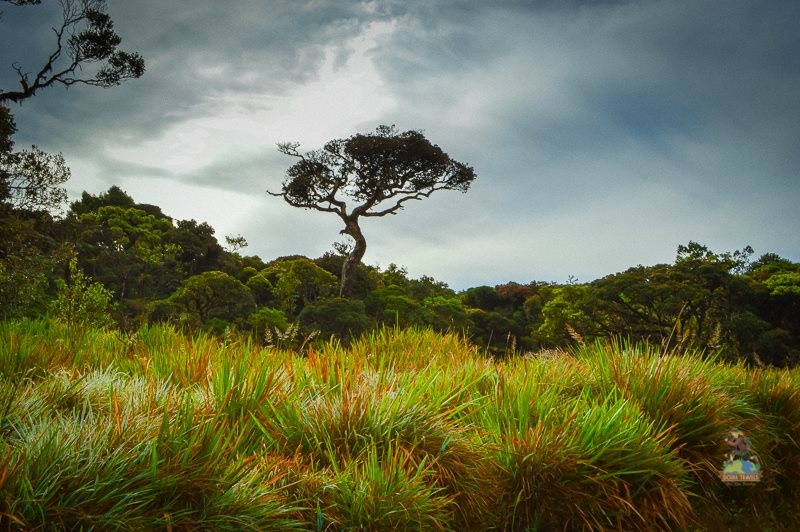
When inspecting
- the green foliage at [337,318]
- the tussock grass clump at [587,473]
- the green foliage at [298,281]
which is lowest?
the tussock grass clump at [587,473]

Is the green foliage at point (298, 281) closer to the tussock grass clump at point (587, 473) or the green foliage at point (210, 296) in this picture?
the green foliage at point (210, 296)

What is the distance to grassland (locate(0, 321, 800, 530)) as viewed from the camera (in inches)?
83.1

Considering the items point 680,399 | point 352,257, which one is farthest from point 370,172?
point 680,399

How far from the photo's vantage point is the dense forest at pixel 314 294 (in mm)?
10164

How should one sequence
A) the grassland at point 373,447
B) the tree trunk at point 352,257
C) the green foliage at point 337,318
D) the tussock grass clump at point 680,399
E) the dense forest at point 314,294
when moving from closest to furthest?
the grassland at point 373,447 → the tussock grass clump at point 680,399 → the dense forest at point 314,294 → the green foliage at point 337,318 → the tree trunk at point 352,257

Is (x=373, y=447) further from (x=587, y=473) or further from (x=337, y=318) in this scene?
(x=337, y=318)

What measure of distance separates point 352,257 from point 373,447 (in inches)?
788

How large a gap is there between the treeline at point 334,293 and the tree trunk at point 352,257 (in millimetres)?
1279

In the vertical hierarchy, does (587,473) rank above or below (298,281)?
below

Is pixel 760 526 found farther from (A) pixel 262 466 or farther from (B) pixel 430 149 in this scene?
(B) pixel 430 149

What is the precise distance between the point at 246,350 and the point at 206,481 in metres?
2.24

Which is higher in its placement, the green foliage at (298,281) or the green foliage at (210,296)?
the green foliage at (298,281)

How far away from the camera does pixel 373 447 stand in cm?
277

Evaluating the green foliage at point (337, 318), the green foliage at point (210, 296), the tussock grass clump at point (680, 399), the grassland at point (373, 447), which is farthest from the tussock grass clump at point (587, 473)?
the green foliage at point (210, 296)
